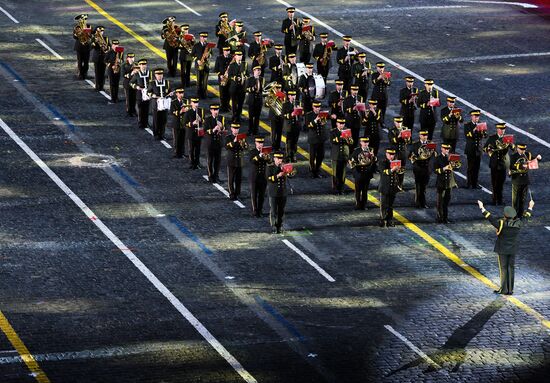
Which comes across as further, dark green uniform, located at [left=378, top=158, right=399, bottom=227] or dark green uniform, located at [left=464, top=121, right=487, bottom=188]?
dark green uniform, located at [left=464, top=121, right=487, bottom=188]

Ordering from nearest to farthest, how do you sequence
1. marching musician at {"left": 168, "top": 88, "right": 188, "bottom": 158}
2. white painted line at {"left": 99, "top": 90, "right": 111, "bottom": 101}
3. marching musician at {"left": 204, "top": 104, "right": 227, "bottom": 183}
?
marching musician at {"left": 204, "top": 104, "right": 227, "bottom": 183}, marching musician at {"left": 168, "top": 88, "right": 188, "bottom": 158}, white painted line at {"left": 99, "top": 90, "right": 111, "bottom": 101}

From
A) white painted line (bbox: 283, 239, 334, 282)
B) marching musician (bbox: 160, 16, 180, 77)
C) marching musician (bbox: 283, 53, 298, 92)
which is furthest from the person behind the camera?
marching musician (bbox: 160, 16, 180, 77)

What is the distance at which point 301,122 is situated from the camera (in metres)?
47.6

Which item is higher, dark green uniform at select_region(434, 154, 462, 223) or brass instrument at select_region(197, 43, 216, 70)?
brass instrument at select_region(197, 43, 216, 70)

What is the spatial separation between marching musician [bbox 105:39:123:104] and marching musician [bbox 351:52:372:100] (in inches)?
279

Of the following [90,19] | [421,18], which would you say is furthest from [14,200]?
[421,18]

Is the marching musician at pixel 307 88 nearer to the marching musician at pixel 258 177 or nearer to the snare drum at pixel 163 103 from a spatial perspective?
the snare drum at pixel 163 103

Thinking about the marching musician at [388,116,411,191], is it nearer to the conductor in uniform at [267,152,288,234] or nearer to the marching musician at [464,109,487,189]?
the marching musician at [464,109,487,189]

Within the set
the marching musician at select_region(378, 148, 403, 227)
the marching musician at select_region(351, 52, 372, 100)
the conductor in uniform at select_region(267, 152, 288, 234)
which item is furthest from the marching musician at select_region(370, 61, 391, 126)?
the conductor in uniform at select_region(267, 152, 288, 234)

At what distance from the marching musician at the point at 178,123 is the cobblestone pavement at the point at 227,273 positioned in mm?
367

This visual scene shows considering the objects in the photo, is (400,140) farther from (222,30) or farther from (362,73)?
(222,30)

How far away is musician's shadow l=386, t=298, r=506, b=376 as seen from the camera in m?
31.7

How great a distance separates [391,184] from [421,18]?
23089 millimetres

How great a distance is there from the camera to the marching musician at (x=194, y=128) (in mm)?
43531
